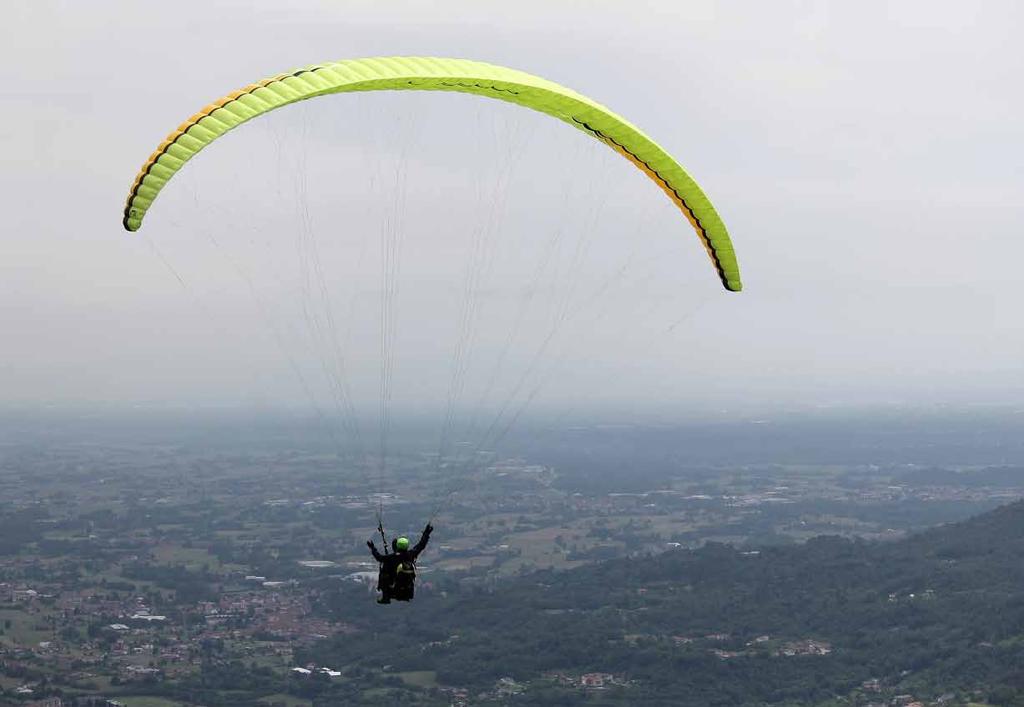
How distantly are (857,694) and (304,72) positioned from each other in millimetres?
134691

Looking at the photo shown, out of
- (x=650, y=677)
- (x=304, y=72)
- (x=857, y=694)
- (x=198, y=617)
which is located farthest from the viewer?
(x=198, y=617)

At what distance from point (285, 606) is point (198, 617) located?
13779 mm

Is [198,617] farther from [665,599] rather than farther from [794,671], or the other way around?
[794,671]

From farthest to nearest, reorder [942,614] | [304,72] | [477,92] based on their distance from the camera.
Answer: [942,614] < [477,92] < [304,72]

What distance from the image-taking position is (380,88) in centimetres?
2194

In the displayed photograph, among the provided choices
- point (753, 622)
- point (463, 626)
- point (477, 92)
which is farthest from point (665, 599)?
point (477, 92)

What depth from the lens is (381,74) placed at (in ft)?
71.3

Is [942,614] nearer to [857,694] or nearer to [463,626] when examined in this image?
[857,694]

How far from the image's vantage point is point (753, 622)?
591 feet

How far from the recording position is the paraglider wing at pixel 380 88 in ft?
69.4

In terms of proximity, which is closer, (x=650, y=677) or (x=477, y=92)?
(x=477, y=92)

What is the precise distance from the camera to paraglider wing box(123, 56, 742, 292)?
21156 millimetres

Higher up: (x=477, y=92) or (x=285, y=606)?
(x=477, y=92)

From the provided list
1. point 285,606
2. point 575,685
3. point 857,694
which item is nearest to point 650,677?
point 575,685
